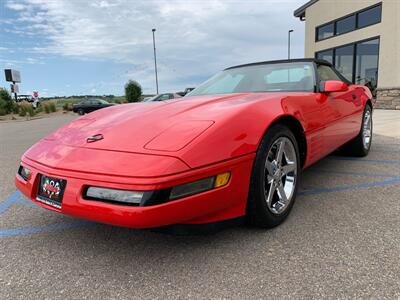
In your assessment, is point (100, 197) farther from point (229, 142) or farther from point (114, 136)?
point (229, 142)

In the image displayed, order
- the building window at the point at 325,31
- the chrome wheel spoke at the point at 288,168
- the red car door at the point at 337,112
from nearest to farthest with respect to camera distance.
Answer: the chrome wheel spoke at the point at 288,168, the red car door at the point at 337,112, the building window at the point at 325,31

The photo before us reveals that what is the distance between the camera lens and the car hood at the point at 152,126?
5.98 feet

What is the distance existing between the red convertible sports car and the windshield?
10.3 inches

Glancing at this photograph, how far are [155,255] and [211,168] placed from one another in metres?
0.69

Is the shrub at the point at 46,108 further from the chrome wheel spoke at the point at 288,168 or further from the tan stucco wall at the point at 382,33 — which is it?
the chrome wheel spoke at the point at 288,168

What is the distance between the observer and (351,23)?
14.2 meters

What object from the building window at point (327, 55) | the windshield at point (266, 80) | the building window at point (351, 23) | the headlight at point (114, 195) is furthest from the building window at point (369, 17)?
the headlight at point (114, 195)

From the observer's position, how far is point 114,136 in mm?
2014

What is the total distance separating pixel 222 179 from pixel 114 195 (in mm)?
596

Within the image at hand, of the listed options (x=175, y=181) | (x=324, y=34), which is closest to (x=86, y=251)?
(x=175, y=181)

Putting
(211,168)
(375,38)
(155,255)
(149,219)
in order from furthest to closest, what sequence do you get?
(375,38), (155,255), (211,168), (149,219)

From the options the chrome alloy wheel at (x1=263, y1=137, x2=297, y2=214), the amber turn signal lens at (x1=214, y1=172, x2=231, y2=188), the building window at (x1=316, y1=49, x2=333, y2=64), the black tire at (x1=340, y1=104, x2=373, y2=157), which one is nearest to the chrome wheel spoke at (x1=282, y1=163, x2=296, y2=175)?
the chrome alloy wheel at (x1=263, y1=137, x2=297, y2=214)

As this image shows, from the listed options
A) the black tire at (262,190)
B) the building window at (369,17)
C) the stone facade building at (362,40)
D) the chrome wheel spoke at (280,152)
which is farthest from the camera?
the building window at (369,17)

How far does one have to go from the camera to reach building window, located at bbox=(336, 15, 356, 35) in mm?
14062
